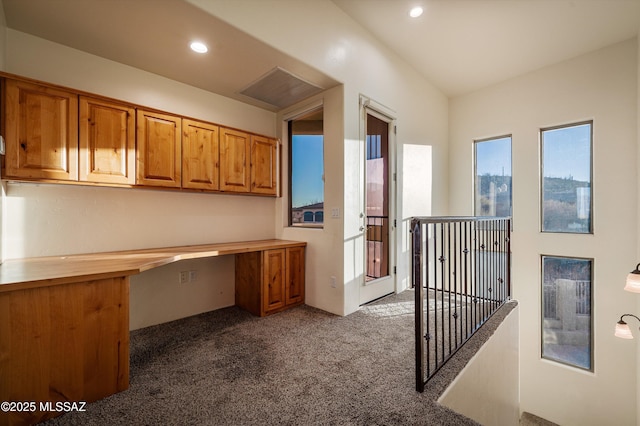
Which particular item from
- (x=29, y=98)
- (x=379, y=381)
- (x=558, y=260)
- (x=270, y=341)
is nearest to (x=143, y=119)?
(x=29, y=98)

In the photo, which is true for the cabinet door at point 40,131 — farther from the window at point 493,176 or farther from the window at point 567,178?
the window at point 567,178

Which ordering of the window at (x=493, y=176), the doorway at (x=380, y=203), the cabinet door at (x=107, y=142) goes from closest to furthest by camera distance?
the cabinet door at (x=107, y=142) < the doorway at (x=380, y=203) < the window at (x=493, y=176)

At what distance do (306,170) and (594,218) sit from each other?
4099 mm

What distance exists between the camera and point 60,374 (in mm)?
1503

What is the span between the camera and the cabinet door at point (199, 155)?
8.90 feet

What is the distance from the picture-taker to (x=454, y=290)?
2650 mm

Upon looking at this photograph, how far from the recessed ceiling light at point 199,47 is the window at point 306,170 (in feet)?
4.39

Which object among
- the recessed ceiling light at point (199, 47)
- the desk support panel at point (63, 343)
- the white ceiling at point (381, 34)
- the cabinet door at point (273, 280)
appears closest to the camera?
the desk support panel at point (63, 343)

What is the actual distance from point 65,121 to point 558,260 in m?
6.16

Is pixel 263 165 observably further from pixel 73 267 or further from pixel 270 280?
pixel 73 267

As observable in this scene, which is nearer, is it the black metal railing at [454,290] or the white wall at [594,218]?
the black metal railing at [454,290]

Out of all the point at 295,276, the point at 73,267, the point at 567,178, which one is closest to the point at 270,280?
the point at 295,276

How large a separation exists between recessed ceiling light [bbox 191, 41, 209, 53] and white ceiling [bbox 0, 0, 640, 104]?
0.07 metres

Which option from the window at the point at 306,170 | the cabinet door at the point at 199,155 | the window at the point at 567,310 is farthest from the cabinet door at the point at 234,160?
the window at the point at 567,310
